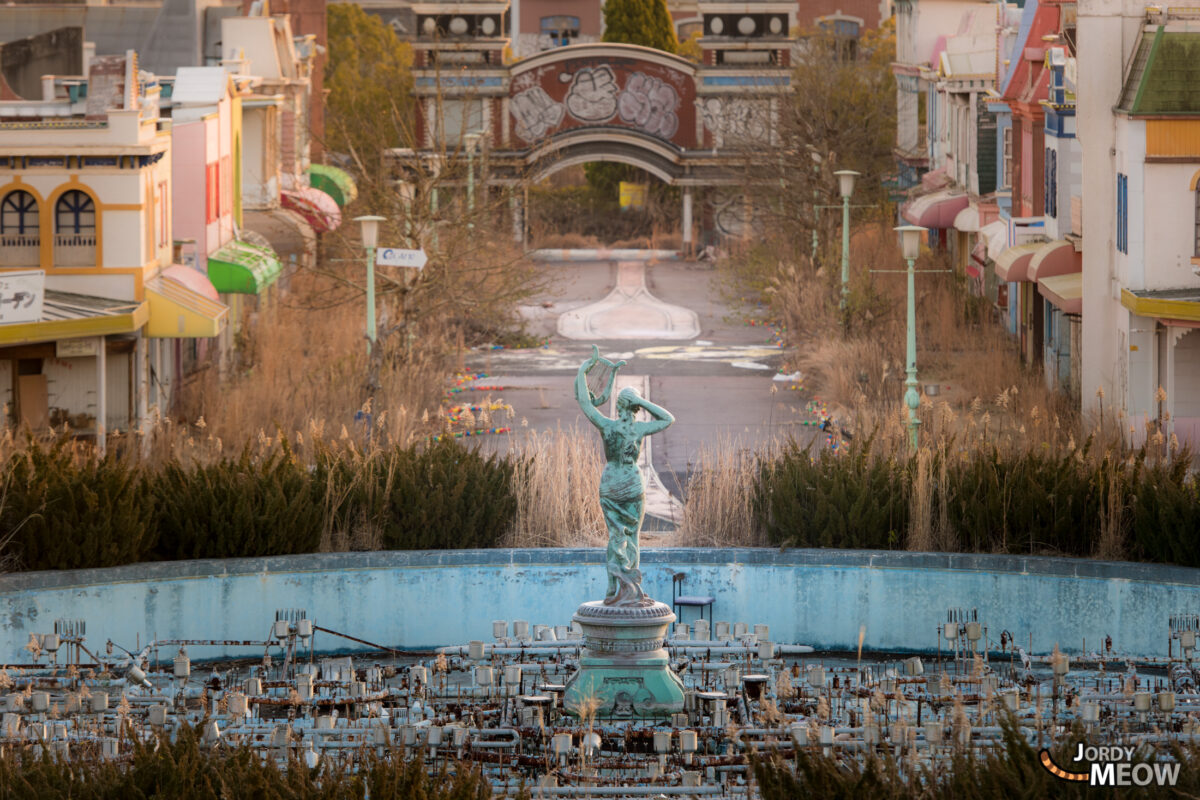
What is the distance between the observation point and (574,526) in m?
19.7

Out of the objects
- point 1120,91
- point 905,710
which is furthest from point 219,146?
point 905,710

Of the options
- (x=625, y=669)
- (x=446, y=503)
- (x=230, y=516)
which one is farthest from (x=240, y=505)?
(x=625, y=669)

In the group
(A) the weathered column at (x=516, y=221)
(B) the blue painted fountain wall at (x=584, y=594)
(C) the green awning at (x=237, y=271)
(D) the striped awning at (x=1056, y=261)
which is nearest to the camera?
(B) the blue painted fountain wall at (x=584, y=594)

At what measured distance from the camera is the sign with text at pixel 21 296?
2619cm

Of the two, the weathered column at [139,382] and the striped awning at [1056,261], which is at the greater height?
the striped awning at [1056,261]

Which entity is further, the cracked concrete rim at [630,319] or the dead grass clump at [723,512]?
the cracked concrete rim at [630,319]

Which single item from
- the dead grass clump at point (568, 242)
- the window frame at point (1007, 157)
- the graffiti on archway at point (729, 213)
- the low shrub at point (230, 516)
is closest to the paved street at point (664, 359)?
the graffiti on archway at point (729, 213)

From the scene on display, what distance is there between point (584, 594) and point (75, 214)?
13.4 m

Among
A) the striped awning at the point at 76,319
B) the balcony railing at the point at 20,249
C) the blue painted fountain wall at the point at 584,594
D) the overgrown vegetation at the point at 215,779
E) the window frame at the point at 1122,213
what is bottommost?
the overgrown vegetation at the point at 215,779

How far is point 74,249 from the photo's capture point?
2855 cm

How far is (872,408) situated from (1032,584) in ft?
36.3

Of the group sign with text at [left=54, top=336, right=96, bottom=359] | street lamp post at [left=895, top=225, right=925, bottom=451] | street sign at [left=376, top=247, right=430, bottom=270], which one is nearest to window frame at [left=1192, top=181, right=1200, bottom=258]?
street lamp post at [left=895, top=225, right=925, bottom=451]

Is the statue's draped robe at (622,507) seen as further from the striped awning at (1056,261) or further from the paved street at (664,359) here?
the striped awning at (1056,261)

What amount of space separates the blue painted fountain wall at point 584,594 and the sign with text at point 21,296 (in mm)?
9750
